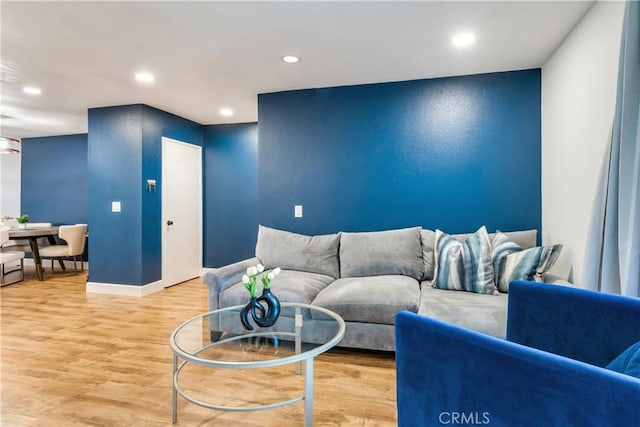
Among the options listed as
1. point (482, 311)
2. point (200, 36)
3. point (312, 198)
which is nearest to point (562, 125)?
point (482, 311)

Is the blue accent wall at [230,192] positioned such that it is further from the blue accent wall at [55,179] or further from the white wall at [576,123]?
the white wall at [576,123]

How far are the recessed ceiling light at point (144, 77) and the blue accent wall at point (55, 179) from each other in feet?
12.4

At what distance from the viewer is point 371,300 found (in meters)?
2.59

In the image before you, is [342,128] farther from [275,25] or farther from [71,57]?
[71,57]

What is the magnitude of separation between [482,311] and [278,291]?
4.71 feet

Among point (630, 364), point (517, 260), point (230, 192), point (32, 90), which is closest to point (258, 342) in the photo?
point (630, 364)

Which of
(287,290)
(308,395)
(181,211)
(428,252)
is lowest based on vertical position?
(308,395)

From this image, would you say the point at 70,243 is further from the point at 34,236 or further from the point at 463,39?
the point at 463,39

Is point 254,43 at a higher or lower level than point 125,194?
higher

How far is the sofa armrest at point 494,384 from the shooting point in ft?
2.36

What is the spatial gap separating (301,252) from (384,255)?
0.79 metres

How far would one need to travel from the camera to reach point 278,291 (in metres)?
2.79

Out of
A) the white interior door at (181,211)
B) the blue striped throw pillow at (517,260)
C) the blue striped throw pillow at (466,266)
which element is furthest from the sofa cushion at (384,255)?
the white interior door at (181,211)

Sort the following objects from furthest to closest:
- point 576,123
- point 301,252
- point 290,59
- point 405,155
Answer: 1. point 405,155
2. point 301,252
3. point 290,59
4. point 576,123
